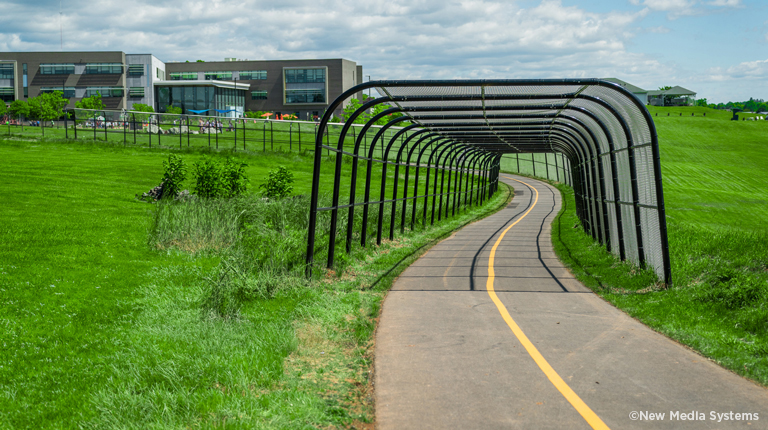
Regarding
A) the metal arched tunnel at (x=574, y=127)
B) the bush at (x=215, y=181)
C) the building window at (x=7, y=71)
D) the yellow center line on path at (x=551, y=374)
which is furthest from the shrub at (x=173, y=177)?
the building window at (x=7, y=71)

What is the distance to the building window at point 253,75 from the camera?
9825 cm

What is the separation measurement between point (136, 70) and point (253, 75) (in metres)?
18.8

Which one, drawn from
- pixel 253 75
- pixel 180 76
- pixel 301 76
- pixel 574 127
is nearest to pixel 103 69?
pixel 180 76

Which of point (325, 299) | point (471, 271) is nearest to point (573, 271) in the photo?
point (471, 271)

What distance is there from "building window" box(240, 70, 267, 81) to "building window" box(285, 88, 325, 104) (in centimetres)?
486

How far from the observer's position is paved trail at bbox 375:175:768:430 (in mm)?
4543

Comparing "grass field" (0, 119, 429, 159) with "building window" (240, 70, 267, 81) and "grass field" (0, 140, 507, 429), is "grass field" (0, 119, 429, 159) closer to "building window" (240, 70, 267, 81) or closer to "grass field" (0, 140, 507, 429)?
"grass field" (0, 140, 507, 429)

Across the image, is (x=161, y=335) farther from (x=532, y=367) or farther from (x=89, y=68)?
(x=89, y=68)

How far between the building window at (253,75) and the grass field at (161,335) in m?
88.6

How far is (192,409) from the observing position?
4.39 m

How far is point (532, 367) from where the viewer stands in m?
5.68

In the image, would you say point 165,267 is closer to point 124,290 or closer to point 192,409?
point 124,290

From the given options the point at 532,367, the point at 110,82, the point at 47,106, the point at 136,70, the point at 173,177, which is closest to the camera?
the point at 532,367

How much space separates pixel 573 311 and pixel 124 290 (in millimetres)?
6242
